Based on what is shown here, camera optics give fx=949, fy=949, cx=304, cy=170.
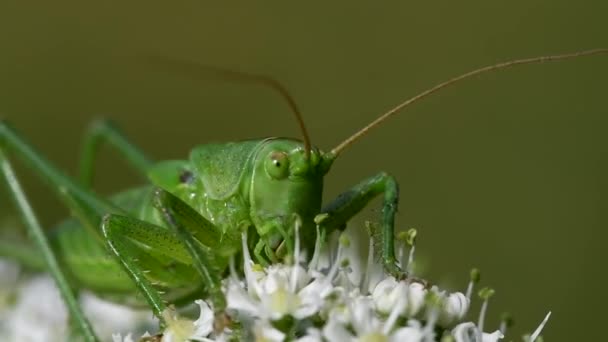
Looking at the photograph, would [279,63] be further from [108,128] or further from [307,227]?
[307,227]

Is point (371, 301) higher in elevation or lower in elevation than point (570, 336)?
higher

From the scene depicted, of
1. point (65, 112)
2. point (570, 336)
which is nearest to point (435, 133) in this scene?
point (570, 336)

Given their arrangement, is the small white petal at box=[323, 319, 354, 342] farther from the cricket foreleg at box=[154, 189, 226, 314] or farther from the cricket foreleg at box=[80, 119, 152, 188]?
the cricket foreleg at box=[80, 119, 152, 188]

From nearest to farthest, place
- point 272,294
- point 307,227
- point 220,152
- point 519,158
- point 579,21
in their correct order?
point 272,294, point 307,227, point 220,152, point 519,158, point 579,21

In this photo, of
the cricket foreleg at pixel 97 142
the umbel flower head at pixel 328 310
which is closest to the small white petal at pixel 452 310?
the umbel flower head at pixel 328 310

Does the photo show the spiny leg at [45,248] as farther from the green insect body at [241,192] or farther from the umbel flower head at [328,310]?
the umbel flower head at [328,310]

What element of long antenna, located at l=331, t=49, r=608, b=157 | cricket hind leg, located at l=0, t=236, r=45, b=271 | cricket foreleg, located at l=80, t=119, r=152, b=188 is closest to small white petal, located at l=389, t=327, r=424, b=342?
long antenna, located at l=331, t=49, r=608, b=157

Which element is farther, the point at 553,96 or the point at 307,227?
the point at 553,96
